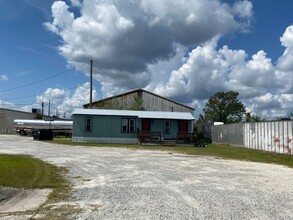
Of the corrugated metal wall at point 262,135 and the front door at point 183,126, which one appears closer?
the corrugated metal wall at point 262,135

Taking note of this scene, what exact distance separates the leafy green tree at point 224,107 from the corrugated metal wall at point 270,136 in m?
48.1

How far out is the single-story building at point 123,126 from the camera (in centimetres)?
3353

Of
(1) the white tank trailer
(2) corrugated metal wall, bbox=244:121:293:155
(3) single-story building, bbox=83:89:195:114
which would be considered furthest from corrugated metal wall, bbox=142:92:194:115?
(2) corrugated metal wall, bbox=244:121:293:155

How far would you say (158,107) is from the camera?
47.5 metres

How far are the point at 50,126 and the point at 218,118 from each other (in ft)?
127

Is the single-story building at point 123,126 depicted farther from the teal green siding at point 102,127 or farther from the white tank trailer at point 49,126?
the white tank trailer at point 49,126

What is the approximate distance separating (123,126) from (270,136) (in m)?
15.9

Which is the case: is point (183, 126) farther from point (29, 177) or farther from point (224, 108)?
point (224, 108)

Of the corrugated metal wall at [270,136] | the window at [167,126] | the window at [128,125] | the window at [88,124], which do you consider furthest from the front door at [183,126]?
the window at [88,124]

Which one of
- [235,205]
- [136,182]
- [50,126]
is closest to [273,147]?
[136,182]

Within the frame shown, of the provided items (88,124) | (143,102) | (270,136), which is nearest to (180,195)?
(270,136)

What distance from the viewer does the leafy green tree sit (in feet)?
244

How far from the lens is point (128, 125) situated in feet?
113

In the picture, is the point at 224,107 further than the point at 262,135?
Yes
